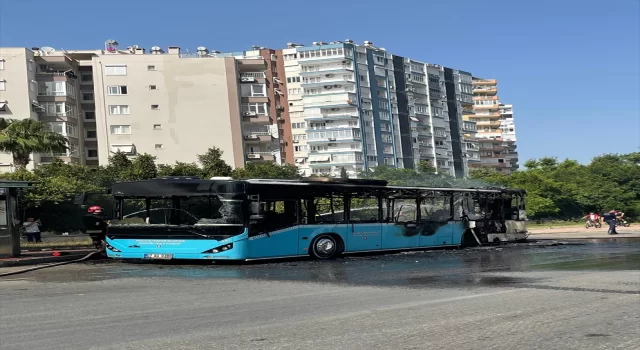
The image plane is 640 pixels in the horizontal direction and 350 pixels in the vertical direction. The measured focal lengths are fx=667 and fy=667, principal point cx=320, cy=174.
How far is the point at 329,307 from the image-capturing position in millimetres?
9656

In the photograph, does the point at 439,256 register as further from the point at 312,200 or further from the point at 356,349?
the point at 356,349

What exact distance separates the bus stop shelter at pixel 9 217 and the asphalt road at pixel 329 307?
3649 mm

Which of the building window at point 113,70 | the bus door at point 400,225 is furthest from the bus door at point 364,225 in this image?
the building window at point 113,70

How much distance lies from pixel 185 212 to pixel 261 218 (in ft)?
6.80

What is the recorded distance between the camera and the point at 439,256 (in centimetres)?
2088

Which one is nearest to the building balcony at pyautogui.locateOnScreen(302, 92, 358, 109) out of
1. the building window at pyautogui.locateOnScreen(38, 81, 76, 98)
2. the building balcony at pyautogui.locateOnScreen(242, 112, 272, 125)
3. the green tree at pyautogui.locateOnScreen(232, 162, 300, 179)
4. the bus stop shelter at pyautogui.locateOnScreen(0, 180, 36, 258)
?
the building balcony at pyautogui.locateOnScreen(242, 112, 272, 125)

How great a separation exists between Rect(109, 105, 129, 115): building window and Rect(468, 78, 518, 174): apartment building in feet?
278

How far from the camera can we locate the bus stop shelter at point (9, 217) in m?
18.9

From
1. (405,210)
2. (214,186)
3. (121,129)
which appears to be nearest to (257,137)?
(121,129)

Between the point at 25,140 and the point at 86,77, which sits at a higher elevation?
the point at 86,77

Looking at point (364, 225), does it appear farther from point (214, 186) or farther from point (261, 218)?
point (214, 186)

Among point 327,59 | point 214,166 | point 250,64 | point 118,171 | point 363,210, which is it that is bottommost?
point 363,210

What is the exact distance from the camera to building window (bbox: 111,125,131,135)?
76.0 metres

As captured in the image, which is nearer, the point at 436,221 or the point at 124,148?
the point at 436,221
